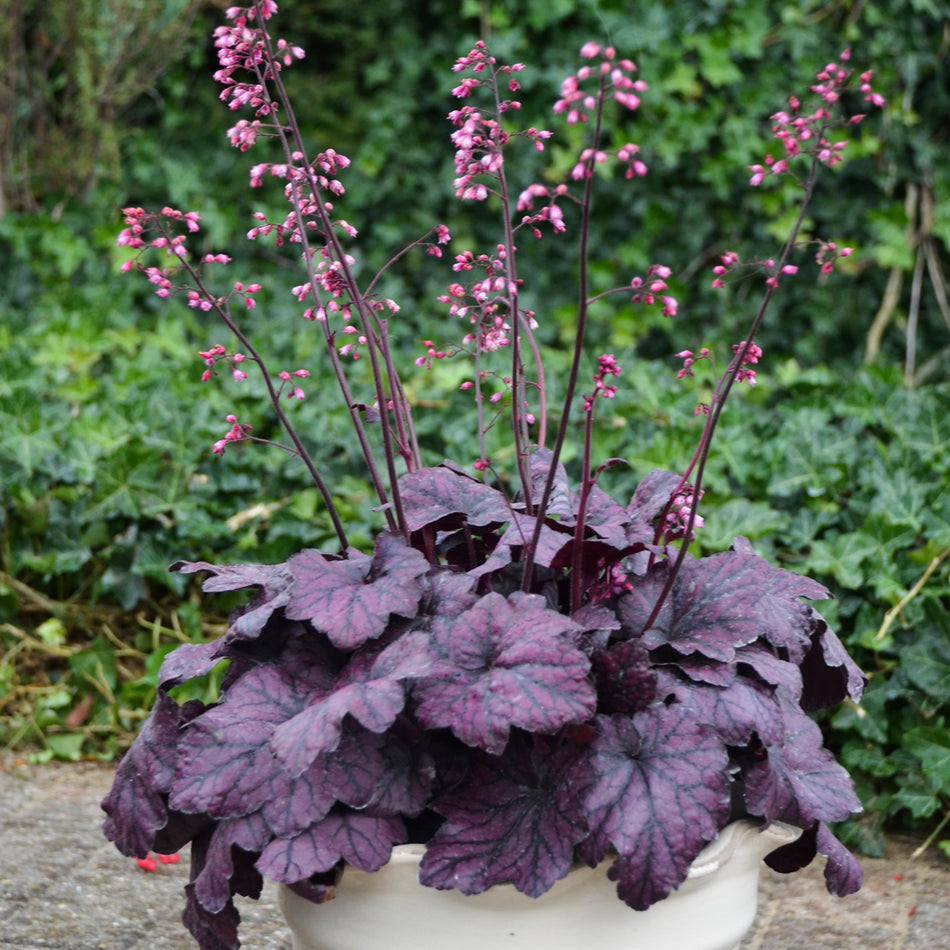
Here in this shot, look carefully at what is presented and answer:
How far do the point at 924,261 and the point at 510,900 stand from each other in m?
3.45

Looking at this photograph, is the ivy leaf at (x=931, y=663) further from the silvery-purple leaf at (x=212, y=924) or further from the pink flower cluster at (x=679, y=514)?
the silvery-purple leaf at (x=212, y=924)

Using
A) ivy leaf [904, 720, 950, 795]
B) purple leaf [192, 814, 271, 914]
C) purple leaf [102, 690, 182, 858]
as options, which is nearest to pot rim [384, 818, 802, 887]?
purple leaf [192, 814, 271, 914]

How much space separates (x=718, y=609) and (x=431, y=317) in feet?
9.84

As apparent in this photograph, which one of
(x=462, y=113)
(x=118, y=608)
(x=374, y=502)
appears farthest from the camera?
(x=118, y=608)

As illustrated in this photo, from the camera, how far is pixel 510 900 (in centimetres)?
98

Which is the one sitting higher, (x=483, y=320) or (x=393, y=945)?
(x=483, y=320)

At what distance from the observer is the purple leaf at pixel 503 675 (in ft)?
3.00

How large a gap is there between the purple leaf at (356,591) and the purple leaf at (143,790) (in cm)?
18

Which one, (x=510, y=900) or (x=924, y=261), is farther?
(x=924, y=261)

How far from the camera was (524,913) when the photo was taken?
99 centimetres

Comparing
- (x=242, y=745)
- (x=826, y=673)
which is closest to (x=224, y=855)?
(x=242, y=745)

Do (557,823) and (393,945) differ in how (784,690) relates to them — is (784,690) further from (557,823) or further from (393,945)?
(393,945)

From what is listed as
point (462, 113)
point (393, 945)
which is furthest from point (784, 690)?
point (462, 113)

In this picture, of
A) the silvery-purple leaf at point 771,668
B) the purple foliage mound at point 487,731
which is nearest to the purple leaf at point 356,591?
the purple foliage mound at point 487,731
